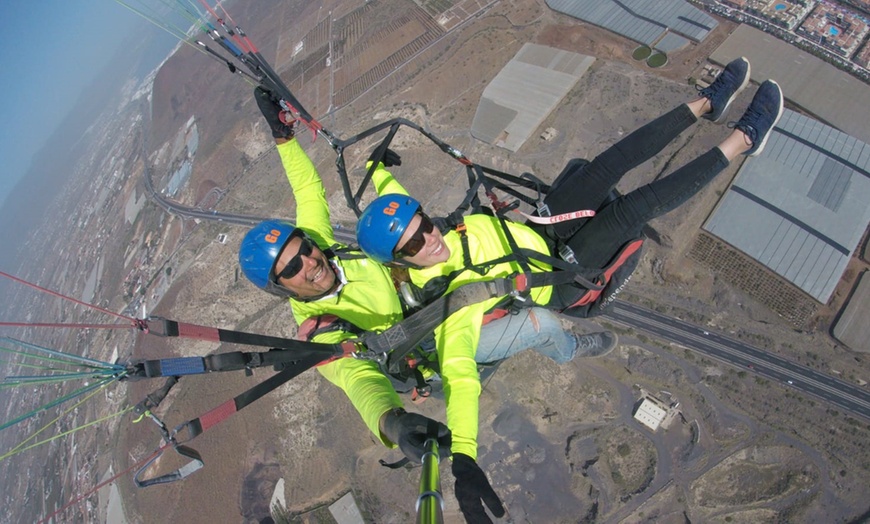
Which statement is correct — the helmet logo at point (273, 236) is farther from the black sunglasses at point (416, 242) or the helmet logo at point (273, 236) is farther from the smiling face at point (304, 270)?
the black sunglasses at point (416, 242)

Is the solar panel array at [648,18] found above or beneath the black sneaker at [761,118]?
beneath

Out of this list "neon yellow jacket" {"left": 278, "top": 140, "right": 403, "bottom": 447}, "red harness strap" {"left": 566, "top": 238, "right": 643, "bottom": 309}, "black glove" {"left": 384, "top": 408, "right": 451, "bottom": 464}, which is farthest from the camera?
"red harness strap" {"left": 566, "top": 238, "right": 643, "bottom": 309}

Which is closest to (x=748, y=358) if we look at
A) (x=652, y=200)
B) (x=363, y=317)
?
(x=652, y=200)

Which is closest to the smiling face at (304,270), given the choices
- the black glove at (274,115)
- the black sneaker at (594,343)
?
the black glove at (274,115)

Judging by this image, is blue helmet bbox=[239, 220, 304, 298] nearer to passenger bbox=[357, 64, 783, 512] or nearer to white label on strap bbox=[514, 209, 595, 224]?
passenger bbox=[357, 64, 783, 512]

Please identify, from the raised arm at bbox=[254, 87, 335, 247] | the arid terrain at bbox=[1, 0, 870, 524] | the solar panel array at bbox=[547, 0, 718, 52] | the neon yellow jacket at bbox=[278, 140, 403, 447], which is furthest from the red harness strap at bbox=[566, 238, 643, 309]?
the solar panel array at bbox=[547, 0, 718, 52]

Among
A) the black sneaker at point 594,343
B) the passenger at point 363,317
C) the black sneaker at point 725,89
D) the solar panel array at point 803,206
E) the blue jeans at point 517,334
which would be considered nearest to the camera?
the passenger at point 363,317
